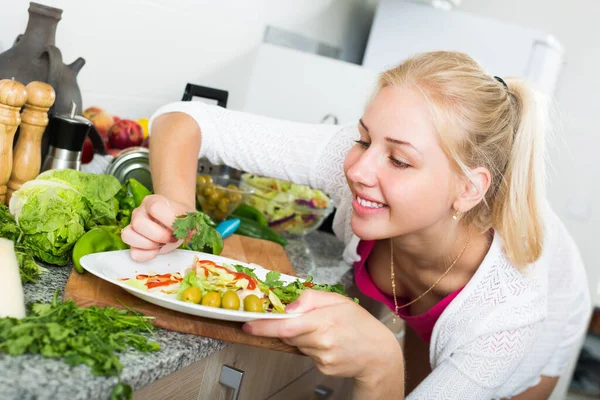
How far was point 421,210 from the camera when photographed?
1.26 m

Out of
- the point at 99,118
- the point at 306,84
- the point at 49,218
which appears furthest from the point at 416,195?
the point at 306,84

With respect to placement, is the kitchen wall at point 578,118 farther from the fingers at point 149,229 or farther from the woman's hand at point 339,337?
the fingers at point 149,229

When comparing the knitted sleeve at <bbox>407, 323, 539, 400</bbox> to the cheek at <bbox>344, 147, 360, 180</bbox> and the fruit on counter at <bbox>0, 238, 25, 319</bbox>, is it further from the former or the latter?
the fruit on counter at <bbox>0, 238, 25, 319</bbox>

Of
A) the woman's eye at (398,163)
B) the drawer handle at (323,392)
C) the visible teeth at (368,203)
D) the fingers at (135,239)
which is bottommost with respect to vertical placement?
the drawer handle at (323,392)

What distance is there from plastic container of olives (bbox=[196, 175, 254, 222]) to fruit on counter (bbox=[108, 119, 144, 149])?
9.0 inches

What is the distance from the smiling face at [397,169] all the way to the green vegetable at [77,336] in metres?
0.51

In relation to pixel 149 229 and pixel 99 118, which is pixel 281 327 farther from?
pixel 99 118

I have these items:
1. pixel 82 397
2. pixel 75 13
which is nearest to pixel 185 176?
pixel 75 13

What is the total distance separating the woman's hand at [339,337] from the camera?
966mm

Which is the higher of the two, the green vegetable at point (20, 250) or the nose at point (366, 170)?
the nose at point (366, 170)

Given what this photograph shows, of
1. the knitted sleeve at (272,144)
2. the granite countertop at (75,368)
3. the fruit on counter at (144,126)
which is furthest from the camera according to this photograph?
the fruit on counter at (144,126)

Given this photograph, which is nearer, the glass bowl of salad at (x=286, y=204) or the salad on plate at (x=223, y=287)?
the salad on plate at (x=223, y=287)

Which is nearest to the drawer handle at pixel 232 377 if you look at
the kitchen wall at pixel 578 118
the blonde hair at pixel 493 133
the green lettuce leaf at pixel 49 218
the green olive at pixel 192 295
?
the green olive at pixel 192 295

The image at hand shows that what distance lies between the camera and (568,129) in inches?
143
